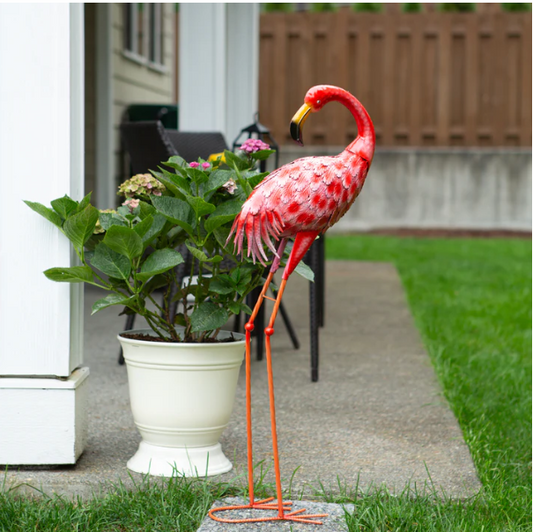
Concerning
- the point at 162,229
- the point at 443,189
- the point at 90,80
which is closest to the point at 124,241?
the point at 162,229

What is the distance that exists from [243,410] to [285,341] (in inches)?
52.8

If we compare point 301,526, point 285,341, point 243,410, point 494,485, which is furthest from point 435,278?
point 301,526

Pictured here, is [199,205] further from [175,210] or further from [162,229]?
[162,229]

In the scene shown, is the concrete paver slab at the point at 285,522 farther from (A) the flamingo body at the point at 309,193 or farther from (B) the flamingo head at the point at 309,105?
(B) the flamingo head at the point at 309,105

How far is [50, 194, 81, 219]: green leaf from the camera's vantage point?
2.26 m

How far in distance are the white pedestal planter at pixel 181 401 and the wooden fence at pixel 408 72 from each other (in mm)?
8871

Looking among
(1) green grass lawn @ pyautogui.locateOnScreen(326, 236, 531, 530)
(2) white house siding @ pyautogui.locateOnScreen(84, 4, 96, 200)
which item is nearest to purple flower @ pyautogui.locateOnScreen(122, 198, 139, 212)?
(1) green grass lawn @ pyautogui.locateOnScreen(326, 236, 531, 530)

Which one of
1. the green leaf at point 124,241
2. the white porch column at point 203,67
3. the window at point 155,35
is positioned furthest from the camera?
the window at point 155,35

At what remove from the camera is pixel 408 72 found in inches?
434

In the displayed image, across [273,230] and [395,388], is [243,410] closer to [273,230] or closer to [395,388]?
[395,388]

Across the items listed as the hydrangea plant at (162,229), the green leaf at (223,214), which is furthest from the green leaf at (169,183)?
the green leaf at (223,214)

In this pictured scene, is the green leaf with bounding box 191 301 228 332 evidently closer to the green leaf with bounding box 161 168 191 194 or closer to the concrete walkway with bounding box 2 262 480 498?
the green leaf with bounding box 161 168 191 194

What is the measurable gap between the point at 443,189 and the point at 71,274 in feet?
30.4

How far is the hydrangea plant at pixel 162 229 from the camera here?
2.23 m
